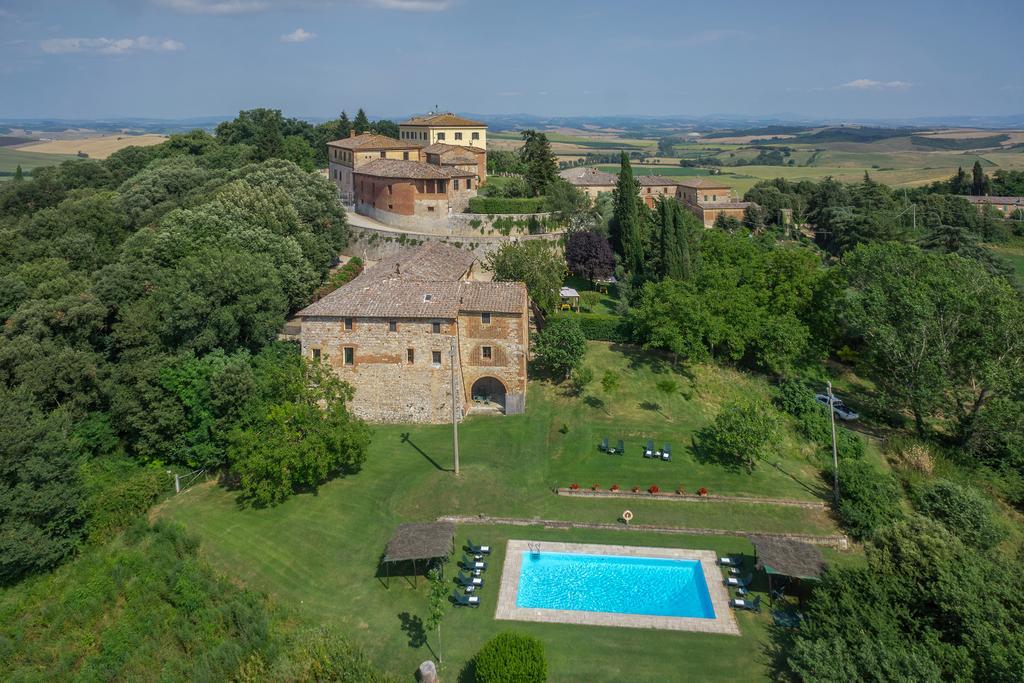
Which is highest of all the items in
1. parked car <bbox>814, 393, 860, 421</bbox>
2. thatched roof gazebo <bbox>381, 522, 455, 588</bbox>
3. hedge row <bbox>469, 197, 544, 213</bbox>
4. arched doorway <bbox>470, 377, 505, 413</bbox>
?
hedge row <bbox>469, 197, 544, 213</bbox>

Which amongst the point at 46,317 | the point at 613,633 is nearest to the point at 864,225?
the point at 613,633

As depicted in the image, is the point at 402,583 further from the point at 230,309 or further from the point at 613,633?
the point at 230,309

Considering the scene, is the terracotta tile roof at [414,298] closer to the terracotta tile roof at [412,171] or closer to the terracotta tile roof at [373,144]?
the terracotta tile roof at [412,171]

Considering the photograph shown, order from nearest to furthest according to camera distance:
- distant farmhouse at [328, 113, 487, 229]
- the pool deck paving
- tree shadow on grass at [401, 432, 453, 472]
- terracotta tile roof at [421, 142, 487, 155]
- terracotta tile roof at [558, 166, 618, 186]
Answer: the pool deck paving < tree shadow on grass at [401, 432, 453, 472] < distant farmhouse at [328, 113, 487, 229] < terracotta tile roof at [421, 142, 487, 155] < terracotta tile roof at [558, 166, 618, 186]

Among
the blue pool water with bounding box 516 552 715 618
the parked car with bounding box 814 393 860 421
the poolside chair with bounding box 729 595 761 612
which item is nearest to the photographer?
the poolside chair with bounding box 729 595 761 612

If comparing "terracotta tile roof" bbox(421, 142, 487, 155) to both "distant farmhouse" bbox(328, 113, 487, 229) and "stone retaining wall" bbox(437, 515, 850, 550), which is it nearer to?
"distant farmhouse" bbox(328, 113, 487, 229)

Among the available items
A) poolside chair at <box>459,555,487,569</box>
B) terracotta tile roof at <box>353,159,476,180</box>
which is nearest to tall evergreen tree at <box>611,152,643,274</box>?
terracotta tile roof at <box>353,159,476,180</box>

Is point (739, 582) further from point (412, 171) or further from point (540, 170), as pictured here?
point (540, 170)
